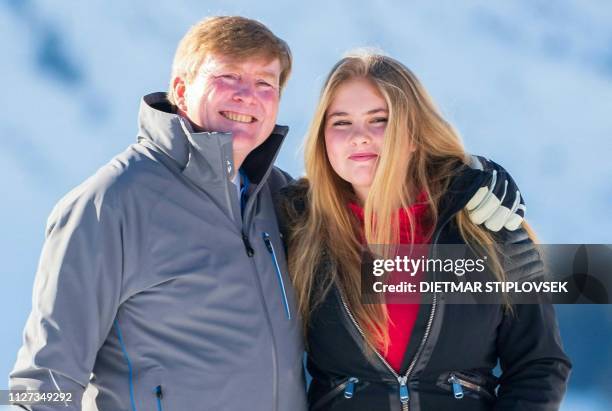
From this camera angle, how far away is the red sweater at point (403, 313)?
329cm

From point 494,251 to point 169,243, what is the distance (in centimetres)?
133

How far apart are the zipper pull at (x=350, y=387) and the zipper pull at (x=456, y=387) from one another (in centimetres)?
37

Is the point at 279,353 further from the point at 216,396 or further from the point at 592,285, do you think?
the point at 592,285

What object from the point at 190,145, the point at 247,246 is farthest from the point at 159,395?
the point at 190,145

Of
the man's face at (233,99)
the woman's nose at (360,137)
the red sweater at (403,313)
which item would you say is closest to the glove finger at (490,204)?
the red sweater at (403,313)

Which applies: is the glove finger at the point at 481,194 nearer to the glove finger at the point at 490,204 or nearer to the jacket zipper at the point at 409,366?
the glove finger at the point at 490,204

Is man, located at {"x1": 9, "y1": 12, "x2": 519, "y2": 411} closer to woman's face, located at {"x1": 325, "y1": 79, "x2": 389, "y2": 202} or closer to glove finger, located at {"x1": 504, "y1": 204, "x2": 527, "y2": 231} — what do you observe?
woman's face, located at {"x1": 325, "y1": 79, "x2": 389, "y2": 202}

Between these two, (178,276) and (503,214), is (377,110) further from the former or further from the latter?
(178,276)

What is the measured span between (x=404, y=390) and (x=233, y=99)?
1.31 m

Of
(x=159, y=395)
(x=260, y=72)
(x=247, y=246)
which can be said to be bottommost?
(x=159, y=395)

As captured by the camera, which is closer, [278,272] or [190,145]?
[190,145]

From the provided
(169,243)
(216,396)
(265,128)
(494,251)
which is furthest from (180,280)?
(494,251)

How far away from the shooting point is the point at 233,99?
3.30 metres

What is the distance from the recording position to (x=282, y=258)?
344 cm
